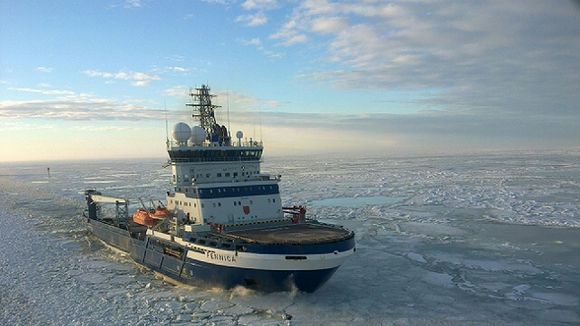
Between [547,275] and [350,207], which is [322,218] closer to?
[350,207]

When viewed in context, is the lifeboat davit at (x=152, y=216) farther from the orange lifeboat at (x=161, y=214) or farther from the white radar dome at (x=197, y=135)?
the white radar dome at (x=197, y=135)

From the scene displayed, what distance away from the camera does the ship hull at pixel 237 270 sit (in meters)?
14.6

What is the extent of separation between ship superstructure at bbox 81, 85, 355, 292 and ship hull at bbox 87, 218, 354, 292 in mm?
34

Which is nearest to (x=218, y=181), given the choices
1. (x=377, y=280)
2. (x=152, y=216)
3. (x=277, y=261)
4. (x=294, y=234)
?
(x=152, y=216)

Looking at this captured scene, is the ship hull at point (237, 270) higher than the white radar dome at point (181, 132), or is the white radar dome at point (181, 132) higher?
the white radar dome at point (181, 132)

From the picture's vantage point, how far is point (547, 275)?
16547 millimetres

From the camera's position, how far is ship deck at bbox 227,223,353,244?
15184 mm

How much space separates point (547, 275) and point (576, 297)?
2.42 metres

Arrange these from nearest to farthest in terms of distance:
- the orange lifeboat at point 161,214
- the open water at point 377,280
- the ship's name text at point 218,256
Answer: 1. the open water at point 377,280
2. the ship's name text at point 218,256
3. the orange lifeboat at point 161,214

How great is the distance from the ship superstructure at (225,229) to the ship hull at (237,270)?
0.03m

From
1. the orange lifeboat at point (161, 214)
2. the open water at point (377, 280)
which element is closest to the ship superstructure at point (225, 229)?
the orange lifeboat at point (161, 214)

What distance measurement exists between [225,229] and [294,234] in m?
2.95

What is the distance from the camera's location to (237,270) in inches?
593

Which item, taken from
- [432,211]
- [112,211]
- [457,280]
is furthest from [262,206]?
[112,211]
